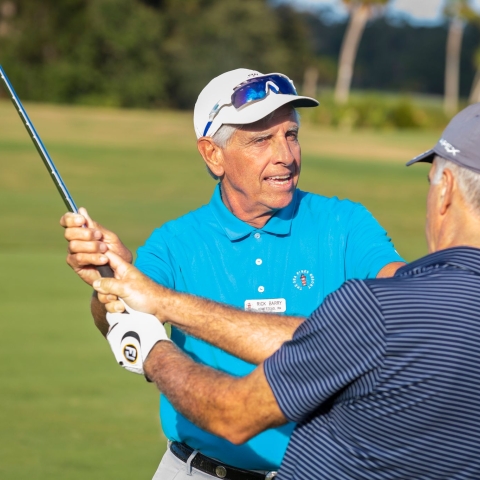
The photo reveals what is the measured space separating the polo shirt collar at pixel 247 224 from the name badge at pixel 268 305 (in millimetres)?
297

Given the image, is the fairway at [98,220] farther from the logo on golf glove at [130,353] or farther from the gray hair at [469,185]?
the gray hair at [469,185]

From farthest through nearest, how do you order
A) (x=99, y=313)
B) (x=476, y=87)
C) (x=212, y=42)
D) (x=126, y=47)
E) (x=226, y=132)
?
(x=476, y=87)
(x=212, y=42)
(x=126, y=47)
(x=226, y=132)
(x=99, y=313)

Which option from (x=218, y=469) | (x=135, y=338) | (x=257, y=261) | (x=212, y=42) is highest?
(x=212, y=42)

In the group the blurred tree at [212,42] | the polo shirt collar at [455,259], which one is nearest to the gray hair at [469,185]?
the polo shirt collar at [455,259]

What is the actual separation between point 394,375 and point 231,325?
840mm

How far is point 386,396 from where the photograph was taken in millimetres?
2303

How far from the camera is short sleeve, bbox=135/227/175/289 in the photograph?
12.0ft

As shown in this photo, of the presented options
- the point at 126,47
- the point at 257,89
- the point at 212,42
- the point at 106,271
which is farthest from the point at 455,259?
the point at 212,42

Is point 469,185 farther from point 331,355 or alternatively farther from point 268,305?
point 268,305

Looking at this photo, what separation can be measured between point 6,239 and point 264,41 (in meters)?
54.0

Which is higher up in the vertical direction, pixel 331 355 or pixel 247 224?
pixel 247 224

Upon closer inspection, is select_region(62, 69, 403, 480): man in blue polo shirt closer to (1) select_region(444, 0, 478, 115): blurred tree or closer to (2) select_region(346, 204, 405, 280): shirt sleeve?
(2) select_region(346, 204, 405, 280): shirt sleeve

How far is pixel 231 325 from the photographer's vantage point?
9.90 feet

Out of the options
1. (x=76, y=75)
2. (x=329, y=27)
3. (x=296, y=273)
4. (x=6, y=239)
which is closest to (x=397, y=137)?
(x=76, y=75)
